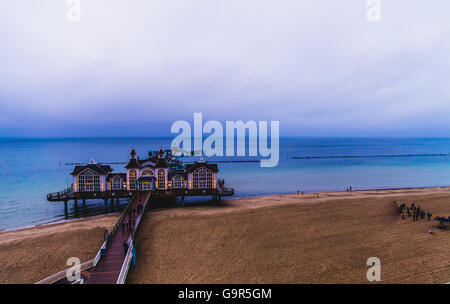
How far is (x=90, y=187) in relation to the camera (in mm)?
35188

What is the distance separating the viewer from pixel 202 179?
121 ft

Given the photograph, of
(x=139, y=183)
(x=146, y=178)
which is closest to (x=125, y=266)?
(x=146, y=178)

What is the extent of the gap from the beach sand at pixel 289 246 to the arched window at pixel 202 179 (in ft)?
21.6

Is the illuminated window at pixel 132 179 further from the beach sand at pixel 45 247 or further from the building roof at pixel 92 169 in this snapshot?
the beach sand at pixel 45 247

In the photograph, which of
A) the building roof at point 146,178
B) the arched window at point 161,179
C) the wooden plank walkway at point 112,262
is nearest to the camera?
the wooden plank walkway at point 112,262

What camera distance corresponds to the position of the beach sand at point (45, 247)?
1770 cm

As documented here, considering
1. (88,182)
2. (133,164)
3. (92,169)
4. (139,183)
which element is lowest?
(139,183)

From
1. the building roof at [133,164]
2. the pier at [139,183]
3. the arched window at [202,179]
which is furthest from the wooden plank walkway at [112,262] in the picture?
the arched window at [202,179]

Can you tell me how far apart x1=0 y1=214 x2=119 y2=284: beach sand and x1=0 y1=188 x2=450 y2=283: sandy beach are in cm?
8

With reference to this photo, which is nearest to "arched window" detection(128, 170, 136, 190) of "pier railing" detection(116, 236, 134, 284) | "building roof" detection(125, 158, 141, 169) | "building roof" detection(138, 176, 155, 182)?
"building roof" detection(125, 158, 141, 169)

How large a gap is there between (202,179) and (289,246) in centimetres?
1894

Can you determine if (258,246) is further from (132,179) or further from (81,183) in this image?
(81,183)

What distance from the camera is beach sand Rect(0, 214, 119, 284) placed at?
58.1 feet

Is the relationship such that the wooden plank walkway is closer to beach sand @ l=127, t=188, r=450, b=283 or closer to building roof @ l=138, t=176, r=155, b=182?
beach sand @ l=127, t=188, r=450, b=283
